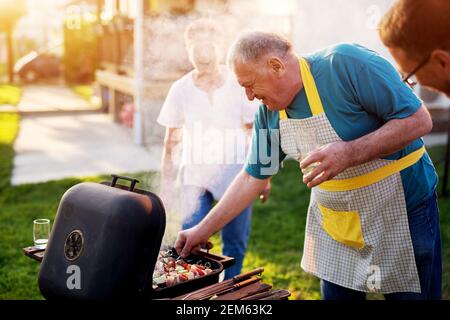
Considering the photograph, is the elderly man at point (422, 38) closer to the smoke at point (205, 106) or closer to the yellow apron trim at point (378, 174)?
the yellow apron trim at point (378, 174)

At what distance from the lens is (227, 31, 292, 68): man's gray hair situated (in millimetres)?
2340

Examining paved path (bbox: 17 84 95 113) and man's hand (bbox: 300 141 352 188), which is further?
paved path (bbox: 17 84 95 113)

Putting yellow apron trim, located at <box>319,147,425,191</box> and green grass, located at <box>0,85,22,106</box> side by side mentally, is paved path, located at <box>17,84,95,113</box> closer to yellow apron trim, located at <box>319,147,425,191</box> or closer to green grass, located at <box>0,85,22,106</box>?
green grass, located at <box>0,85,22,106</box>

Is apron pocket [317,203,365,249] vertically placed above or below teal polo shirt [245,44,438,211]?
below

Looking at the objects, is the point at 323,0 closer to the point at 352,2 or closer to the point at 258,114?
the point at 352,2

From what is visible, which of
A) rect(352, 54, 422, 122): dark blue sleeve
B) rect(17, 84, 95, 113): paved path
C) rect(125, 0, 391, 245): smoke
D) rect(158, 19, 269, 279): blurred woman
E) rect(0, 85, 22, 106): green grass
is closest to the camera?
rect(352, 54, 422, 122): dark blue sleeve

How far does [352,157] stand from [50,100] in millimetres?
14057

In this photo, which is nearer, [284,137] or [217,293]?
[217,293]

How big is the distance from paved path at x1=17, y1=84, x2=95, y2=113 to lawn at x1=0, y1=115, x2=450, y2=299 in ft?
19.0

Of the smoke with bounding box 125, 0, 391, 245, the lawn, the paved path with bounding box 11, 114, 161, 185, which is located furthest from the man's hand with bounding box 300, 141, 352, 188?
the smoke with bounding box 125, 0, 391, 245

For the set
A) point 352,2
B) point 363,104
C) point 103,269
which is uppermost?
point 352,2

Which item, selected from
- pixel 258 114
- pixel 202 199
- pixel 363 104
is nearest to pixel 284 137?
pixel 258 114

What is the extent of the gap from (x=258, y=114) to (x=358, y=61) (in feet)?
1.84

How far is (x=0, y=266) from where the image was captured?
182 inches
